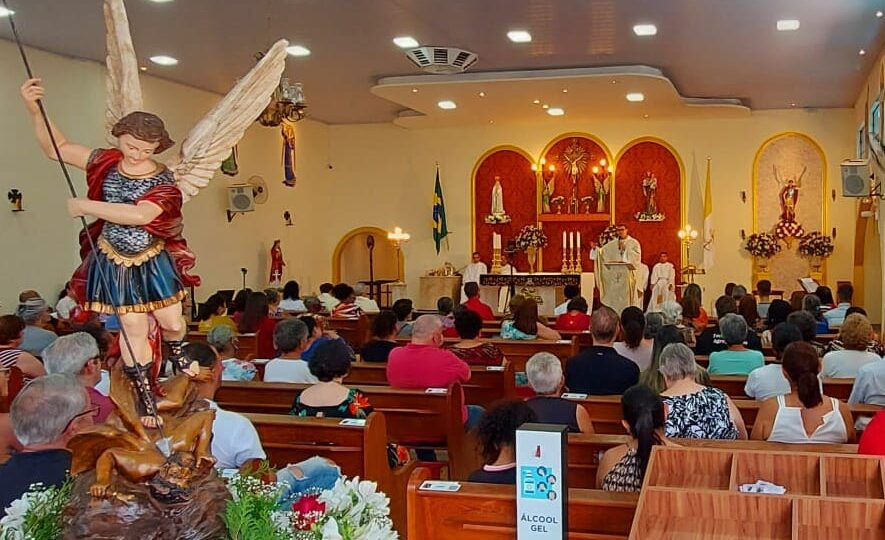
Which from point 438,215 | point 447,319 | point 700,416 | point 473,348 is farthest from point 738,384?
point 438,215

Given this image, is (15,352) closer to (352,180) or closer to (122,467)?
(122,467)

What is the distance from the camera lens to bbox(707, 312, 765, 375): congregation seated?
544cm

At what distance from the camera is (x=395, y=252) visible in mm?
17250

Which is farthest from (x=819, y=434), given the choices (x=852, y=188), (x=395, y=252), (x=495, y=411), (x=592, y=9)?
(x=395, y=252)

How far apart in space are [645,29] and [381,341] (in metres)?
4.92

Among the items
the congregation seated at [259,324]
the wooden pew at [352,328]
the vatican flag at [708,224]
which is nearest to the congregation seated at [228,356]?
the congregation seated at [259,324]

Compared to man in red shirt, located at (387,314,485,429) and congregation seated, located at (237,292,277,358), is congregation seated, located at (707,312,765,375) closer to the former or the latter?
man in red shirt, located at (387,314,485,429)

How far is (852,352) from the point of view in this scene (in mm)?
5195

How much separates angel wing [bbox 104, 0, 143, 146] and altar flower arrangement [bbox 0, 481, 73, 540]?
71 centimetres

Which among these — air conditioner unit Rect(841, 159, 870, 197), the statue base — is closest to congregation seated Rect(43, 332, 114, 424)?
the statue base

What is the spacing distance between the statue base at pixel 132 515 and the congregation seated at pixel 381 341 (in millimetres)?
4555

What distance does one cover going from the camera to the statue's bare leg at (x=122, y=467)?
5.38 feet

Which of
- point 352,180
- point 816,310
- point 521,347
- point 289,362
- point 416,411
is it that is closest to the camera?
point 416,411

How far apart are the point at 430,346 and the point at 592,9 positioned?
464cm
